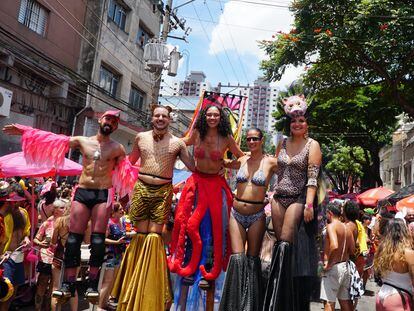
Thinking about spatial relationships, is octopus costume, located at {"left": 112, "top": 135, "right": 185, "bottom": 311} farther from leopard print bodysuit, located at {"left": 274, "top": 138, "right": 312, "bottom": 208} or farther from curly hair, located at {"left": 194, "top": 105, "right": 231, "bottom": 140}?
leopard print bodysuit, located at {"left": 274, "top": 138, "right": 312, "bottom": 208}

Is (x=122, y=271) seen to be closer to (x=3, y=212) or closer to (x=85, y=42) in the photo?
(x=3, y=212)

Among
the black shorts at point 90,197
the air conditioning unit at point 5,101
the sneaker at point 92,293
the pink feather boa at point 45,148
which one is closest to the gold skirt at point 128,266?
the sneaker at point 92,293

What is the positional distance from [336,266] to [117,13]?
17.4 metres

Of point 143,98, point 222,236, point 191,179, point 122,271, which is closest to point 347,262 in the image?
point 222,236

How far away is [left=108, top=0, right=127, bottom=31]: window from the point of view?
18734 mm

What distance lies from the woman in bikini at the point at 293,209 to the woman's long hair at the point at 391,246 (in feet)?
2.45

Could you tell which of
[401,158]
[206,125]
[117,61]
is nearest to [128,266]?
[206,125]

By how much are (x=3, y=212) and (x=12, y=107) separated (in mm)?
9144

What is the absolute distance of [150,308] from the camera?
375cm

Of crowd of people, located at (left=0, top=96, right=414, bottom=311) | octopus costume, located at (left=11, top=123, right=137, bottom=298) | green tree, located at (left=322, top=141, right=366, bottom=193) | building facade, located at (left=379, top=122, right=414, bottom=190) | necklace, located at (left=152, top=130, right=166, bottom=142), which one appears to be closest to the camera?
crowd of people, located at (left=0, top=96, right=414, bottom=311)

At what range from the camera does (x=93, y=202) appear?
4.14m

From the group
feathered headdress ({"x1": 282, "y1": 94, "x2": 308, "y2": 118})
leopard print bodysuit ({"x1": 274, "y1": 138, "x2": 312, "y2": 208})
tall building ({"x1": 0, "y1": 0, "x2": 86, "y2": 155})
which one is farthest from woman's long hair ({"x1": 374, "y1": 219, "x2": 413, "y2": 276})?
tall building ({"x1": 0, "y1": 0, "x2": 86, "y2": 155})

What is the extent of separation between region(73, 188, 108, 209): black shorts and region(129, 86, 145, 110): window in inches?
725

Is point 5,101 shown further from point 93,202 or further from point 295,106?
point 295,106
